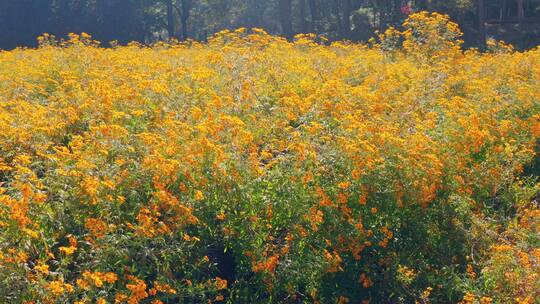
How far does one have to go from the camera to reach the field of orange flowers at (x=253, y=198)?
379 cm

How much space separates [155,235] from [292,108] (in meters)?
2.66

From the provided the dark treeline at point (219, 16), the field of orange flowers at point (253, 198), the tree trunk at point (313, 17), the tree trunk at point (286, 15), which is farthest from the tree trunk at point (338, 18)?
the field of orange flowers at point (253, 198)

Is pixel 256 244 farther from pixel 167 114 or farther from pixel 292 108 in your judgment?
pixel 292 108

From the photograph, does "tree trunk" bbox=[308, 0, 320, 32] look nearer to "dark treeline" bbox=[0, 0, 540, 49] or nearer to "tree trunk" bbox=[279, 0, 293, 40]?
"dark treeline" bbox=[0, 0, 540, 49]

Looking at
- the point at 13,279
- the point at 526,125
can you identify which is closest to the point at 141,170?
the point at 13,279

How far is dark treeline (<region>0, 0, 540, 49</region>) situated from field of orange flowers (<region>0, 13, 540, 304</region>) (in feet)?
62.5

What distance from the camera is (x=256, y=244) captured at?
4.29m

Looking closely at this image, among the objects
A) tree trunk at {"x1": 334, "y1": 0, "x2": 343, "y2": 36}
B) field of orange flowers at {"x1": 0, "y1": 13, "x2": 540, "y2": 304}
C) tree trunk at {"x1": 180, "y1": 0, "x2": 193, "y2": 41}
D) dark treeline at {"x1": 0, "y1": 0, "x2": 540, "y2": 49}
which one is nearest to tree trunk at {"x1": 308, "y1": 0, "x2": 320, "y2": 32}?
dark treeline at {"x1": 0, "y1": 0, "x2": 540, "y2": 49}

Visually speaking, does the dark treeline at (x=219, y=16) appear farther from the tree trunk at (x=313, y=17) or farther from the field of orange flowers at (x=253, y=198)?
the field of orange flowers at (x=253, y=198)

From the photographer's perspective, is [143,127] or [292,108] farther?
[292,108]

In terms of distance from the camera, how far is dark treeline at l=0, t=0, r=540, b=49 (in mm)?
26328

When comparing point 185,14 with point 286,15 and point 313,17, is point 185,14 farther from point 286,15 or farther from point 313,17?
point 313,17

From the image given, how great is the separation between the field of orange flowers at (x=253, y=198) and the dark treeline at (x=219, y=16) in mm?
19046

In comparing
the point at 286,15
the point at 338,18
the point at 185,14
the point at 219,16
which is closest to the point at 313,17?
the point at 286,15
